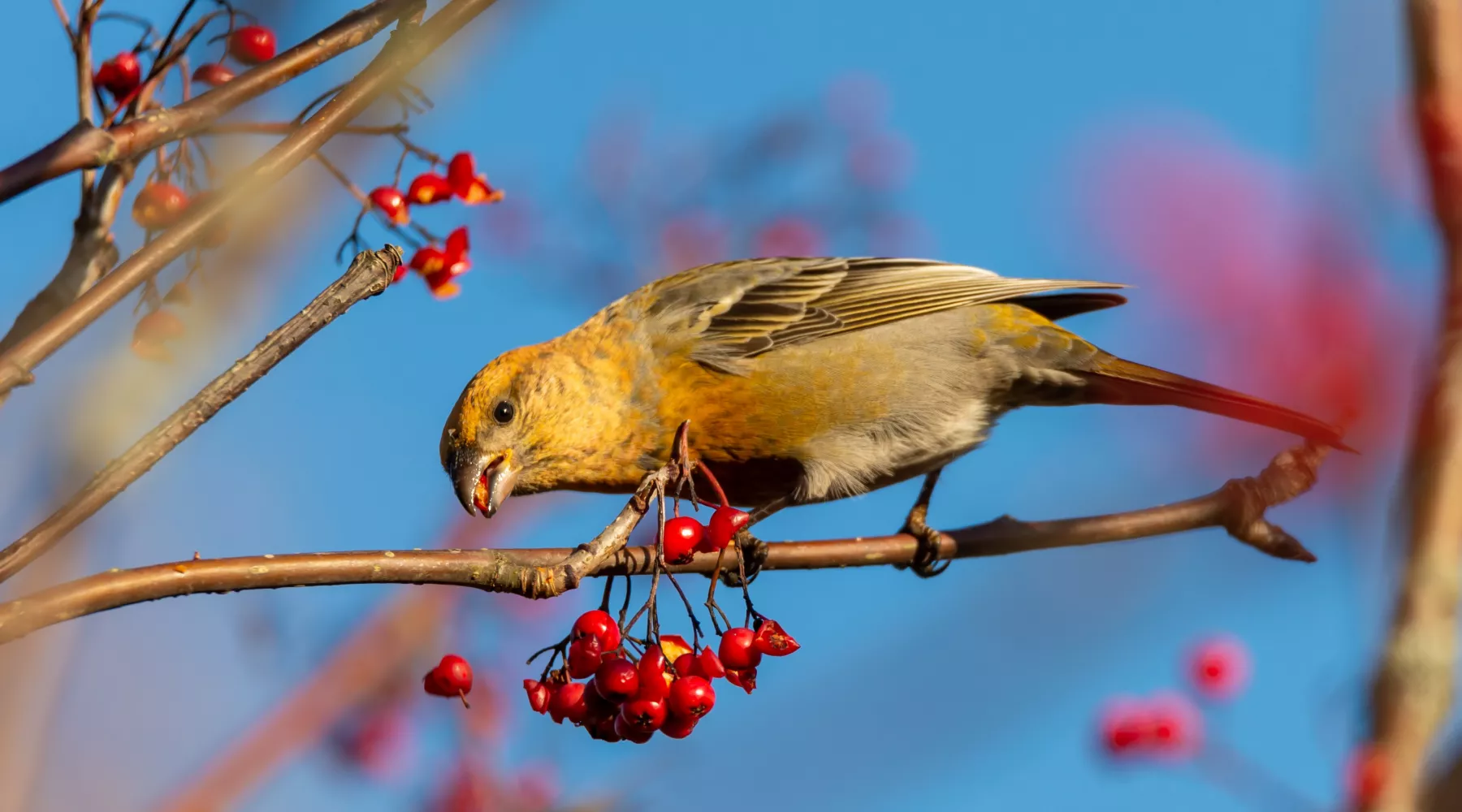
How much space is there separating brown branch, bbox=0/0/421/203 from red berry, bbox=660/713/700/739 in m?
1.52

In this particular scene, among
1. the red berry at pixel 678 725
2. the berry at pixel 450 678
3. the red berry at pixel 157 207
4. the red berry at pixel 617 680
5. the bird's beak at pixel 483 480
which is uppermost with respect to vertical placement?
the red berry at pixel 157 207

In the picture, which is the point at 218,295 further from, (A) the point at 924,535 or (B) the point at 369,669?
(B) the point at 369,669

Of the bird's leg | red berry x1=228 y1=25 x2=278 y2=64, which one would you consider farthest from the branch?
red berry x1=228 y1=25 x2=278 y2=64

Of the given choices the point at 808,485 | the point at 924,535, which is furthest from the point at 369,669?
the point at 924,535

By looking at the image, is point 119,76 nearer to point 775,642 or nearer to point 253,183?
point 253,183

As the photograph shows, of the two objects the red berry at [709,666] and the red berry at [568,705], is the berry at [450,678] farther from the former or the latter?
the red berry at [709,666]

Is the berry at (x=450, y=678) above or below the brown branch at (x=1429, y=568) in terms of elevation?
above

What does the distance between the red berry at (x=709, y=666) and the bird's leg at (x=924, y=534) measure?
145cm

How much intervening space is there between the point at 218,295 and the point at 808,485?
228 centimetres

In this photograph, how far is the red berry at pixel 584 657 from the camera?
9.28 ft

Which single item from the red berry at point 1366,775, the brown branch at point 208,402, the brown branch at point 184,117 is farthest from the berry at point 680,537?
the red berry at point 1366,775

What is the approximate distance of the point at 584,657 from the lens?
2830 millimetres

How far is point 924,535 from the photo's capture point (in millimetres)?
4305

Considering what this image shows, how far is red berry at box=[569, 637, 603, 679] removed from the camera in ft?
9.28
